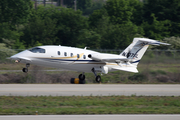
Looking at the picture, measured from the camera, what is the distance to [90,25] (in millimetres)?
60469

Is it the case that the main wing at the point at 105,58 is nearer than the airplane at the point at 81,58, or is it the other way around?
the airplane at the point at 81,58

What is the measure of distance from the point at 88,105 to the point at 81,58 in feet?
37.0

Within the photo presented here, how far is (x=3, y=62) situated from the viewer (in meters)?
35.0

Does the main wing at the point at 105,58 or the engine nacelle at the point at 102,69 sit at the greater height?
the main wing at the point at 105,58

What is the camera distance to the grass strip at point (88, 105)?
13.9 meters

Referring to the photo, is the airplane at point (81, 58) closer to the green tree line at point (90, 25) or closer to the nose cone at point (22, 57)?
the nose cone at point (22, 57)

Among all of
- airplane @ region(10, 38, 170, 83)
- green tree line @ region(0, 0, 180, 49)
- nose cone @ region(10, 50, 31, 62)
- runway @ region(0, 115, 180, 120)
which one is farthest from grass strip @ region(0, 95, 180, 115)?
green tree line @ region(0, 0, 180, 49)

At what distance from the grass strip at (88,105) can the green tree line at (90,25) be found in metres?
28.9

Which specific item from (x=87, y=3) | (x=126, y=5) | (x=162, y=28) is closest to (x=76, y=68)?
(x=162, y=28)

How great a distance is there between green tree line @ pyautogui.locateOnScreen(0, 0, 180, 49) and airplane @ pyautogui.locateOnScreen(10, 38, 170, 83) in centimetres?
1793

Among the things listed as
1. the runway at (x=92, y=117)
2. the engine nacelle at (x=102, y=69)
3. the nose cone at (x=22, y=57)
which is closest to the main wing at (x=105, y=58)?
the engine nacelle at (x=102, y=69)

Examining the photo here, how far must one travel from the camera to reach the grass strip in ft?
45.5

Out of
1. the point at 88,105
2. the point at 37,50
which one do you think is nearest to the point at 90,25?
the point at 37,50

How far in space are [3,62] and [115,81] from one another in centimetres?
1436
